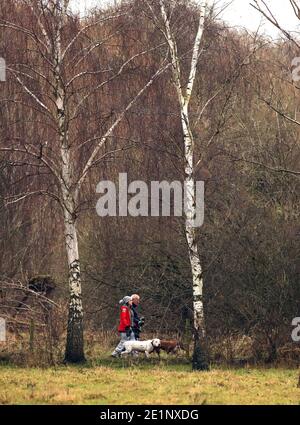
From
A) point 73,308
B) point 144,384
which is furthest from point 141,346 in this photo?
point 144,384

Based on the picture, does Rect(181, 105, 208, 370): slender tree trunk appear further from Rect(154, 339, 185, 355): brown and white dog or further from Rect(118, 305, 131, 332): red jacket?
Rect(118, 305, 131, 332): red jacket

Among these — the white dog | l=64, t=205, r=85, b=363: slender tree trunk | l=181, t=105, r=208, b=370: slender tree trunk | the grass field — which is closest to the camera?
the grass field

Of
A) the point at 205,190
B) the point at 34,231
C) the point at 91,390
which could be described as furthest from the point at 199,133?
the point at 91,390

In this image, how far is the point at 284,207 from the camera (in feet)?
76.0

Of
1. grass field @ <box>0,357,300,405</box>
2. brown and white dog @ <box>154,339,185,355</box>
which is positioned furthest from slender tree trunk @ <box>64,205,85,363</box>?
brown and white dog @ <box>154,339,185,355</box>

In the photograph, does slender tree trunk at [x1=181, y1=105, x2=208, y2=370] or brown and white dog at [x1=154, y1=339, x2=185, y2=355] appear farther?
brown and white dog at [x1=154, y1=339, x2=185, y2=355]

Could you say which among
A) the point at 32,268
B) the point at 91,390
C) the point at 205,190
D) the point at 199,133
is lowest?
the point at 91,390

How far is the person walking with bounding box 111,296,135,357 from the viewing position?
2197cm

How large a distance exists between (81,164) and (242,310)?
18.0ft

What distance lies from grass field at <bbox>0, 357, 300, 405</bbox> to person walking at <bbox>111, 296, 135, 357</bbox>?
1.38 ft

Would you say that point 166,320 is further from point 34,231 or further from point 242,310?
point 34,231

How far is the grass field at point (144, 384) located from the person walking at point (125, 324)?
420 millimetres

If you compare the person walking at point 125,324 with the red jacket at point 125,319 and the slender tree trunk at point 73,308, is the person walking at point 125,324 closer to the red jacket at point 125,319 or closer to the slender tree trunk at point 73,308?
the red jacket at point 125,319

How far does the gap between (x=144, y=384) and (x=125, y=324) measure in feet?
16.0
